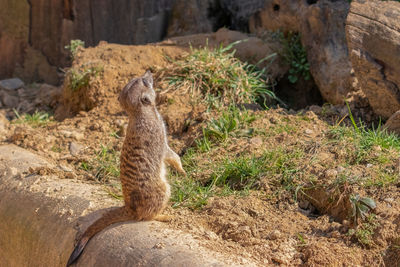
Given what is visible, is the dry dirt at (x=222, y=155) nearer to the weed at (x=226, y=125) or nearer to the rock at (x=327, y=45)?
the weed at (x=226, y=125)

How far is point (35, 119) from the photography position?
228 inches

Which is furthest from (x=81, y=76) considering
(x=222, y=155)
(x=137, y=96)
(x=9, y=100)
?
(x=137, y=96)

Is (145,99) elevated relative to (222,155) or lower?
elevated

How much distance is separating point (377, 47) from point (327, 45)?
997 mm

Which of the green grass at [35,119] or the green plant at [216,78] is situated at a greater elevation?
the green plant at [216,78]

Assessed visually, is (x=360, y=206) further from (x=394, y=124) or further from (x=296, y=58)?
(x=296, y=58)

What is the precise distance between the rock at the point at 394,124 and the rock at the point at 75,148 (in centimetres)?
266

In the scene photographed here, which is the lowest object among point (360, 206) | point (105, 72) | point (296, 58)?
point (360, 206)

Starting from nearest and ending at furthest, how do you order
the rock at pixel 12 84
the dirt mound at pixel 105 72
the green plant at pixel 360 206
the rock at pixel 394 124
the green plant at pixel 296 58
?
the green plant at pixel 360 206
the rock at pixel 394 124
the dirt mound at pixel 105 72
the green plant at pixel 296 58
the rock at pixel 12 84

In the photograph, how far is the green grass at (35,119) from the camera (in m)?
5.69

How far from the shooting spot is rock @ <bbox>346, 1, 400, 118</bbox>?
14.9 ft

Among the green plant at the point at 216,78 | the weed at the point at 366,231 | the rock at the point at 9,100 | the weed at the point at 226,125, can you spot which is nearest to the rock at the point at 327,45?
the green plant at the point at 216,78

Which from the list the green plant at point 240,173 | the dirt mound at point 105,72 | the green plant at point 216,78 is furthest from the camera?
the dirt mound at point 105,72

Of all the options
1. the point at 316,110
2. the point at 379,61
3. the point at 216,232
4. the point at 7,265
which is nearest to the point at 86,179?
the point at 7,265
